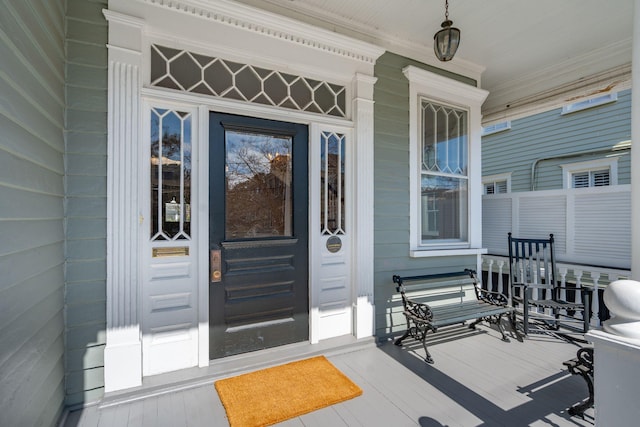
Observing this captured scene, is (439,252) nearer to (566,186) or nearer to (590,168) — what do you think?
(566,186)

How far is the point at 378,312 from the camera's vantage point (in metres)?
3.08

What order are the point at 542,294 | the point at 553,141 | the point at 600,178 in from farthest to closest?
the point at 553,141, the point at 600,178, the point at 542,294

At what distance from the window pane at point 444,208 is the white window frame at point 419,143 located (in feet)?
0.24

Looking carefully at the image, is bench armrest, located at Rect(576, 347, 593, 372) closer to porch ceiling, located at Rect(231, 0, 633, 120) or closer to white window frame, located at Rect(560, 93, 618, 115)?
porch ceiling, located at Rect(231, 0, 633, 120)

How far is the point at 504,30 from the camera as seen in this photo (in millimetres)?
2980

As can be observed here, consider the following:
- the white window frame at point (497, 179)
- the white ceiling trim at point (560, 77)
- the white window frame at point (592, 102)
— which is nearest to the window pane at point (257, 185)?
the white ceiling trim at point (560, 77)

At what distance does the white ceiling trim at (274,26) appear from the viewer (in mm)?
2247

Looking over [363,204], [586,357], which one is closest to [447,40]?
[363,204]

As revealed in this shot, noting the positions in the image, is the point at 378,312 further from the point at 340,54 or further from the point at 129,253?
the point at 340,54

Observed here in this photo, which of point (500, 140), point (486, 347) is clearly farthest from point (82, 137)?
point (500, 140)

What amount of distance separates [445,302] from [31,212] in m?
3.57

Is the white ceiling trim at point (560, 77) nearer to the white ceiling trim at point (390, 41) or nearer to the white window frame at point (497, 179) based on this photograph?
the white ceiling trim at point (390, 41)

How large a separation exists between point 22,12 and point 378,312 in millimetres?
3184

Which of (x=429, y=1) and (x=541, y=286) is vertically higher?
(x=429, y=1)
